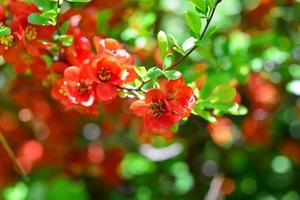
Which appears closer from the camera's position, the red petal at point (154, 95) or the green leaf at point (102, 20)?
the red petal at point (154, 95)

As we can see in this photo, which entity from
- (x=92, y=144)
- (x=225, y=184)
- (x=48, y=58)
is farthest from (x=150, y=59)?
(x=48, y=58)

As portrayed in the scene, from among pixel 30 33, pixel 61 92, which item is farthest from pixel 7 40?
pixel 61 92

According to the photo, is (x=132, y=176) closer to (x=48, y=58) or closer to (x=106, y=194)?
(x=106, y=194)

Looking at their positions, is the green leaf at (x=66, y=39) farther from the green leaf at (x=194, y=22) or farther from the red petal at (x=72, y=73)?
the green leaf at (x=194, y=22)

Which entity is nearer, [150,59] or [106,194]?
[150,59]

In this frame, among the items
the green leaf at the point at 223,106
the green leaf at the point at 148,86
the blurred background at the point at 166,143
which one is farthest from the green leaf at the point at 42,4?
the blurred background at the point at 166,143
